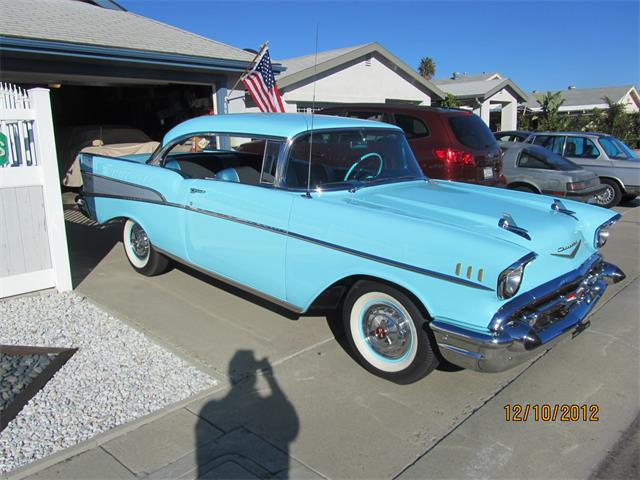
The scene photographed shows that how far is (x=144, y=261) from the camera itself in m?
5.55

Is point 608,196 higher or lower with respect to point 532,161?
lower

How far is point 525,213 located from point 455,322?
1.19m

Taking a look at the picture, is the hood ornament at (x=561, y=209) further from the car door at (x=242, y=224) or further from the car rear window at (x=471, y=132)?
the car rear window at (x=471, y=132)

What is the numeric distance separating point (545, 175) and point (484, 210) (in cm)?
624

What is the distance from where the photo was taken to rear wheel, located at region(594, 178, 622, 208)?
10758mm

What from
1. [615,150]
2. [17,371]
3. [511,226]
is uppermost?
[615,150]

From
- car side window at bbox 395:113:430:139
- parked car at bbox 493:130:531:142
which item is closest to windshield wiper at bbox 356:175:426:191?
car side window at bbox 395:113:430:139

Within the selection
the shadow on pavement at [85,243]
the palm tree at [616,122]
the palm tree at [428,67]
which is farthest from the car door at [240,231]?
the palm tree at [428,67]

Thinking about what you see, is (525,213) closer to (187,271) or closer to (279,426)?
(279,426)

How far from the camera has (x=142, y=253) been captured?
5570 millimetres

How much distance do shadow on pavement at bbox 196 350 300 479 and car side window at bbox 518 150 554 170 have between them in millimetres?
7456

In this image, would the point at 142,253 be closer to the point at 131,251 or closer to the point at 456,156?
the point at 131,251

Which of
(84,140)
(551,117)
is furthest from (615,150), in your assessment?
(551,117)
